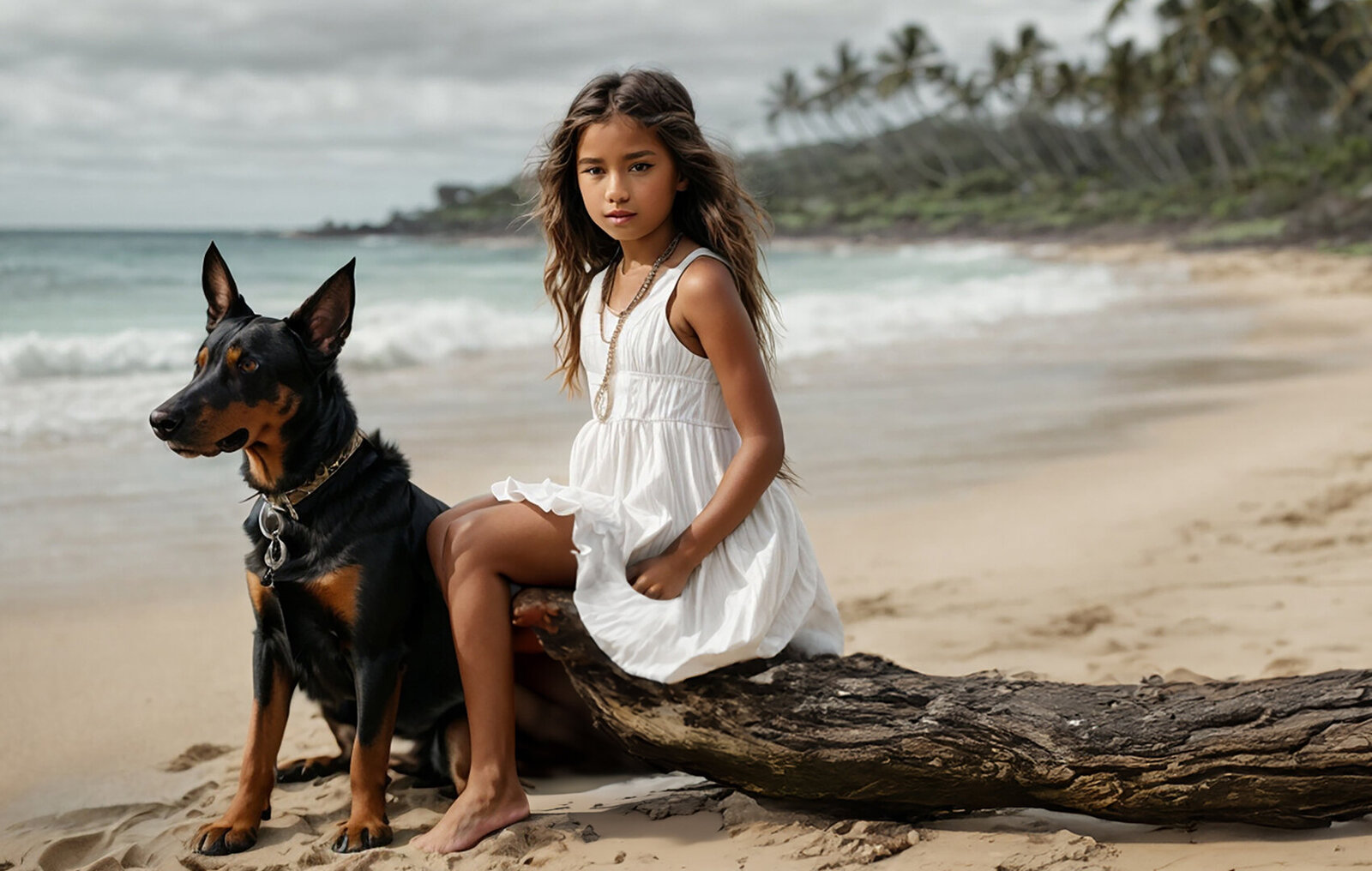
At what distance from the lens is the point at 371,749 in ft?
9.36

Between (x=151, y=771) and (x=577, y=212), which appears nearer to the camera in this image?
(x=577, y=212)

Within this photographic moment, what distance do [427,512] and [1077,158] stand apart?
77274 millimetres

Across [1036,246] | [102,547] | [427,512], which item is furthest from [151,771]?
[1036,246]

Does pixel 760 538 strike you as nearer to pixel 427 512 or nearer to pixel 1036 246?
pixel 427 512

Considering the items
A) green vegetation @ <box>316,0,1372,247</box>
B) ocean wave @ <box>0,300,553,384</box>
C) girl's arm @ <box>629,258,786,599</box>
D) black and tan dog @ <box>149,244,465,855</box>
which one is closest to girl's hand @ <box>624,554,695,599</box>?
girl's arm @ <box>629,258,786,599</box>

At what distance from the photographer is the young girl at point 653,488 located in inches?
110

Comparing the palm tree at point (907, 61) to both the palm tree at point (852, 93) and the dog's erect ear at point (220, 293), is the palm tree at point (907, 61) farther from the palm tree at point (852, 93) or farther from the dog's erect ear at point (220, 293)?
the dog's erect ear at point (220, 293)

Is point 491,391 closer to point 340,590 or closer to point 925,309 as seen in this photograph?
point 340,590

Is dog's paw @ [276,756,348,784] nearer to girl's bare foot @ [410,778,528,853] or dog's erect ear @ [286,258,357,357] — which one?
girl's bare foot @ [410,778,528,853]

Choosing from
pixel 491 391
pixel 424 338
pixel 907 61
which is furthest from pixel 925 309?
pixel 907 61

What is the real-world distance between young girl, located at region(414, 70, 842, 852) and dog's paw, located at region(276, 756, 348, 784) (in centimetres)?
75

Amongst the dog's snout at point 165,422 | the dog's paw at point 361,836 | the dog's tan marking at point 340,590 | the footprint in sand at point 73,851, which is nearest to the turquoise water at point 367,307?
the dog's tan marking at point 340,590

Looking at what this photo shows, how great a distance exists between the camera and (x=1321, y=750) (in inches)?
98.9

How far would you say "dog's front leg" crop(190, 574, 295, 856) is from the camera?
289 centimetres
